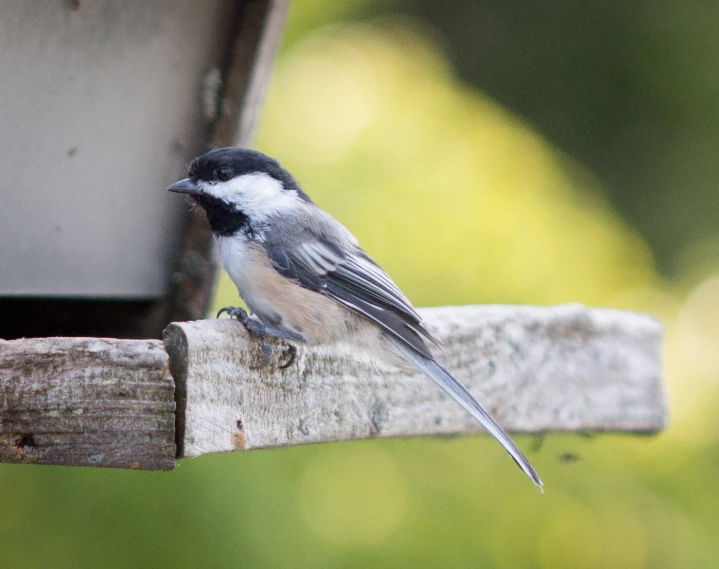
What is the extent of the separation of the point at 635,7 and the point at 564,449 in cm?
184

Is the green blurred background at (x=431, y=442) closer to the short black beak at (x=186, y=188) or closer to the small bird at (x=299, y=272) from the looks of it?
the small bird at (x=299, y=272)

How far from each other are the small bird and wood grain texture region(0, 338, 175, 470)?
1.11 feet

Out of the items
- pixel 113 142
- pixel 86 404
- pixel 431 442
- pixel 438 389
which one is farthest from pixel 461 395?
pixel 113 142

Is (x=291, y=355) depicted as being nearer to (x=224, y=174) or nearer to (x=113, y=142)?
(x=224, y=174)

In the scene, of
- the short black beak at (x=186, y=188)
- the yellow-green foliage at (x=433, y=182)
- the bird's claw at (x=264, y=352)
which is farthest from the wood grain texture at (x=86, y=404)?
the yellow-green foliage at (x=433, y=182)

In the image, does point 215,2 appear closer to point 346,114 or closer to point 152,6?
point 152,6

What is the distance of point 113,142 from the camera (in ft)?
5.96

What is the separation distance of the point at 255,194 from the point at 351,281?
304mm

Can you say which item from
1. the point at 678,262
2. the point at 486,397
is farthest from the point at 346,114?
the point at 678,262

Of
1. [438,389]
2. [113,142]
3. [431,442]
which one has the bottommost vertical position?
[431,442]

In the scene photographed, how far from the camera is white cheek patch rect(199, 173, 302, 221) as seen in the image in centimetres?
181

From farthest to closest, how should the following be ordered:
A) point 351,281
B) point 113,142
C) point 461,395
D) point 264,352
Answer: point 113,142 < point 351,281 < point 461,395 < point 264,352

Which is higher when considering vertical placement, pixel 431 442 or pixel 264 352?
pixel 264 352

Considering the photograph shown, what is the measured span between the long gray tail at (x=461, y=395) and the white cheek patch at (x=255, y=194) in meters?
0.41
